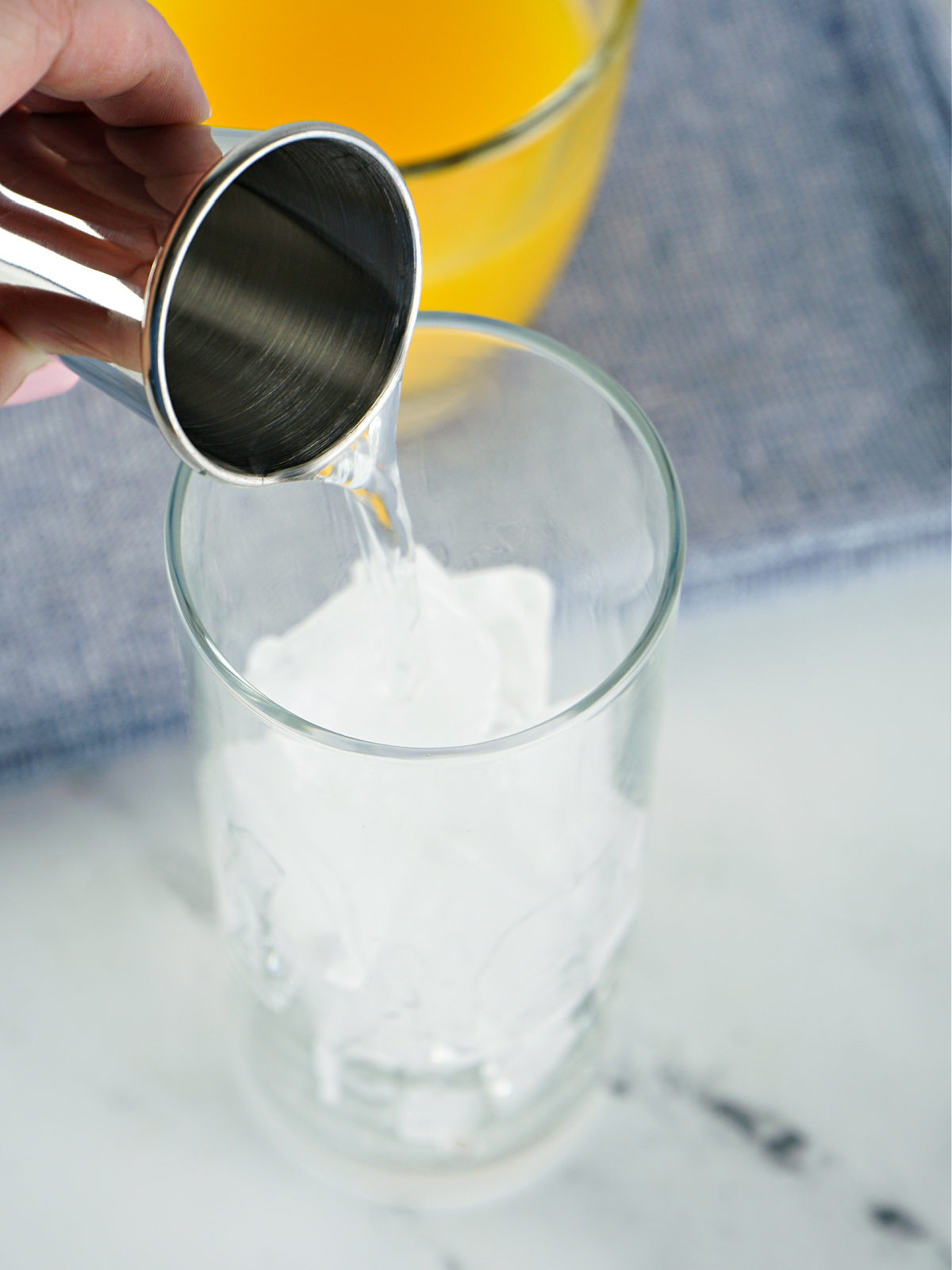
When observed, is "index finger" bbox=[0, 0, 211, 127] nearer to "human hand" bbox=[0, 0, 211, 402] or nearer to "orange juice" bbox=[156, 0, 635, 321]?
"human hand" bbox=[0, 0, 211, 402]

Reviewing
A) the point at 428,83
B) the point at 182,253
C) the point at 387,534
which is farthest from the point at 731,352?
the point at 182,253

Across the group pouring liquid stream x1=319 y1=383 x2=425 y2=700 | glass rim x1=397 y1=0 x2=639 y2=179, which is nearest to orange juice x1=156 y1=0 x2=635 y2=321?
glass rim x1=397 y1=0 x2=639 y2=179

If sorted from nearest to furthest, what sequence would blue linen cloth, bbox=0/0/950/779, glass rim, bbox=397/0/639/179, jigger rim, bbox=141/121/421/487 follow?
jigger rim, bbox=141/121/421/487 → glass rim, bbox=397/0/639/179 → blue linen cloth, bbox=0/0/950/779

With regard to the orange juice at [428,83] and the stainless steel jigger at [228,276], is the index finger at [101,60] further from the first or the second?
the orange juice at [428,83]

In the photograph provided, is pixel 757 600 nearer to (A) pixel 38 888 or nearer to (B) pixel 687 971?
(B) pixel 687 971

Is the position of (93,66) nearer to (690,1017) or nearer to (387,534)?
(387,534)

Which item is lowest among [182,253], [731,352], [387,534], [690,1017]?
[690,1017]
